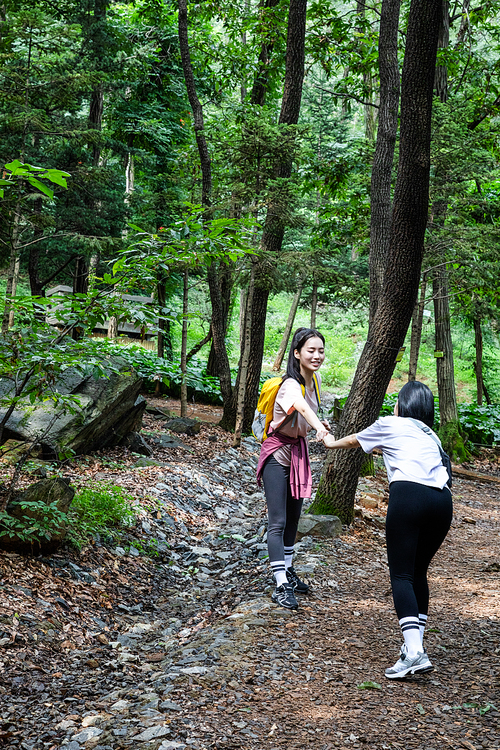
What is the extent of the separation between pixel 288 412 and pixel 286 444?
12.2 inches

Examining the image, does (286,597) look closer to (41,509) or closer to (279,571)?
(279,571)

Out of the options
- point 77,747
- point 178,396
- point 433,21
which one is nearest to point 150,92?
point 178,396

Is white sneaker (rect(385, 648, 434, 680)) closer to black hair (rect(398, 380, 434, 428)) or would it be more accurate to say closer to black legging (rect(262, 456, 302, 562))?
black legging (rect(262, 456, 302, 562))

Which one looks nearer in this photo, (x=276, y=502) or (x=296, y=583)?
(x=276, y=502)

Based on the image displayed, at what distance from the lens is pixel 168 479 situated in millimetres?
7367

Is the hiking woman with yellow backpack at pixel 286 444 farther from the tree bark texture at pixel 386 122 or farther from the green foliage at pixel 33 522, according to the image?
the tree bark texture at pixel 386 122

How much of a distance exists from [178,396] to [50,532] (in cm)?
1027

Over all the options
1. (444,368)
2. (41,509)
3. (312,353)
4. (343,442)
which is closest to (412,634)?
(343,442)

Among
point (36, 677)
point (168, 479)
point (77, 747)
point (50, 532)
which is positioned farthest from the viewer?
point (168, 479)

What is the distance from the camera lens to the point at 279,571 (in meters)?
4.15

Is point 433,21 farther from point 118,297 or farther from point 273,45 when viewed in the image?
point 273,45

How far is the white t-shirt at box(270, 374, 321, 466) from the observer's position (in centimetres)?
397

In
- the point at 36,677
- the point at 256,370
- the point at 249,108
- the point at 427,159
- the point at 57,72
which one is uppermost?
the point at 57,72

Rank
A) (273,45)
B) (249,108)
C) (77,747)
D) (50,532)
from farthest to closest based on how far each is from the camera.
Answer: (273,45), (249,108), (50,532), (77,747)
